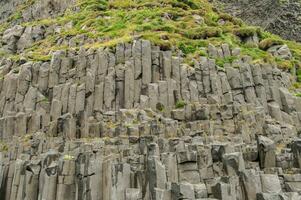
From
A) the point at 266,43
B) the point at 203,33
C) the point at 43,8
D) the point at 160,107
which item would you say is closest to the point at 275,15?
the point at 266,43

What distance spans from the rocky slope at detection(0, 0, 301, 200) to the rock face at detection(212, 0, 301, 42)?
1640cm

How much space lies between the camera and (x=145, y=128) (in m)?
24.3

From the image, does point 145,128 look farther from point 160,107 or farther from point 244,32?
point 244,32

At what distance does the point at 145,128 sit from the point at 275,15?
139 ft

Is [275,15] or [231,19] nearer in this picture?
[231,19]

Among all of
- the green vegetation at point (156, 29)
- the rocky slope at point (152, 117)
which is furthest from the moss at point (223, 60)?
the rocky slope at point (152, 117)

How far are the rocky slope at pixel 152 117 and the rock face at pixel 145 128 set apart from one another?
7 centimetres

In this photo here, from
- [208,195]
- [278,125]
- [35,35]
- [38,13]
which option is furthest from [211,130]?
[38,13]

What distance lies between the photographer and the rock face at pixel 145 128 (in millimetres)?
18062

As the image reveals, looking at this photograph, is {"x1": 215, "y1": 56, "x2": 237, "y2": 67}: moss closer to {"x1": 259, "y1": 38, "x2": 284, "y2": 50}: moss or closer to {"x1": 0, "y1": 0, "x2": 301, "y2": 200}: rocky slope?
{"x1": 0, "y1": 0, "x2": 301, "y2": 200}: rocky slope

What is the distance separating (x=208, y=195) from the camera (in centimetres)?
1648

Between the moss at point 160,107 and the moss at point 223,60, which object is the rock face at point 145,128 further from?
the moss at point 223,60

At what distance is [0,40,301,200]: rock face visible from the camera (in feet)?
59.3

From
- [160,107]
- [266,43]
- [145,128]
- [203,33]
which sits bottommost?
[145,128]
